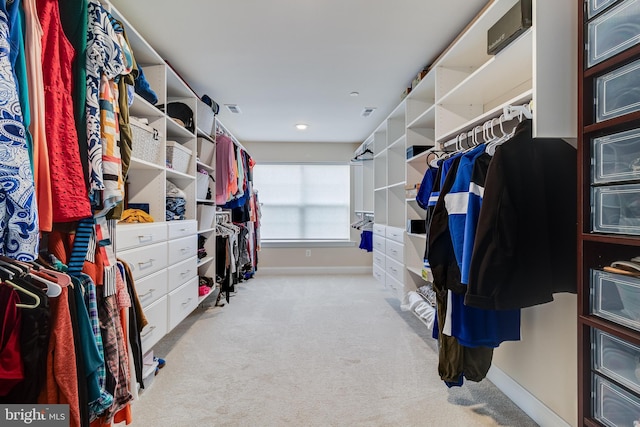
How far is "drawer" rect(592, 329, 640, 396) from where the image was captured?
41.0 inches

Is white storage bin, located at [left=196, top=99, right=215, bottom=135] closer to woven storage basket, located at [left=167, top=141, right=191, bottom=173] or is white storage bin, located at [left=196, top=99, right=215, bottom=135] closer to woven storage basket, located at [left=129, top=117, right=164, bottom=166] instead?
woven storage basket, located at [left=167, top=141, right=191, bottom=173]

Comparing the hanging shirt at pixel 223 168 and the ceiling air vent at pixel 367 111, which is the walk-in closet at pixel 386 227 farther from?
the ceiling air vent at pixel 367 111

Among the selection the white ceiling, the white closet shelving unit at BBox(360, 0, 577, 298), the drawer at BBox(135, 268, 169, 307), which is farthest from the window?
the drawer at BBox(135, 268, 169, 307)

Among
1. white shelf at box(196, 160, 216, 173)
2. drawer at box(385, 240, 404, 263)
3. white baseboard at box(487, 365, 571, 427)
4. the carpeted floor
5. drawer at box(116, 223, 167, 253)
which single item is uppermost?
white shelf at box(196, 160, 216, 173)

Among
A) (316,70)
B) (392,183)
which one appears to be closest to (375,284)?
(392,183)

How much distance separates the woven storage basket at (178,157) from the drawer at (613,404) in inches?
102

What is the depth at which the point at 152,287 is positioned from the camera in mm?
1888

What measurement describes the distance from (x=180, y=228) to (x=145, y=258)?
544mm

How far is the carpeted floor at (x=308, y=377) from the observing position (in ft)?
5.45

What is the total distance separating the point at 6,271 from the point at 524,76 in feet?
7.63

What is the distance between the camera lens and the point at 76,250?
3.81 feet

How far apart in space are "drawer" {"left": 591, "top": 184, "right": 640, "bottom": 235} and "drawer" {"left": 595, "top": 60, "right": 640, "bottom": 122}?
0.25 metres

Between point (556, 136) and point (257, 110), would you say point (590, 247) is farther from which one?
point (257, 110)

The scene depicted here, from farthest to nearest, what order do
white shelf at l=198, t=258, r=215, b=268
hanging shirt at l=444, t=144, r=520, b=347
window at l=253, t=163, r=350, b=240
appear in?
window at l=253, t=163, r=350, b=240 < white shelf at l=198, t=258, r=215, b=268 < hanging shirt at l=444, t=144, r=520, b=347
